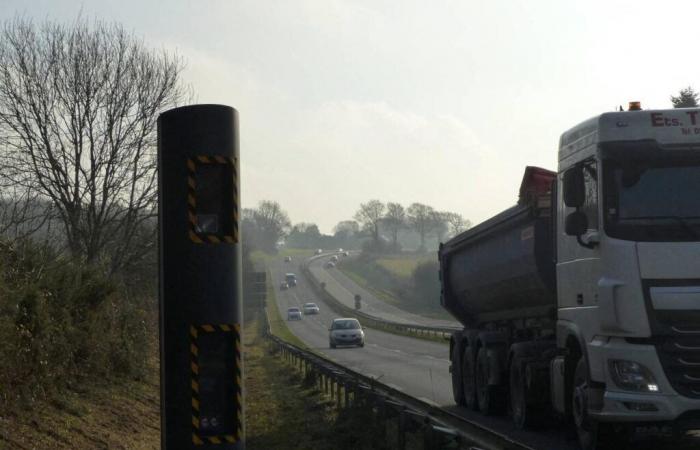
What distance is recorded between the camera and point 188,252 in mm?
7113

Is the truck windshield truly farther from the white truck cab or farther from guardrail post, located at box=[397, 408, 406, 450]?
guardrail post, located at box=[397, 408, 406, 450]

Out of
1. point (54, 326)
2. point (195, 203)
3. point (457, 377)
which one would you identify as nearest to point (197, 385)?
point (195, 203)

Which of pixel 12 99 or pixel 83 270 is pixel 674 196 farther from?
pixel 12 99

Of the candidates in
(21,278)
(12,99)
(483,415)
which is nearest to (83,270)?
(21,278)

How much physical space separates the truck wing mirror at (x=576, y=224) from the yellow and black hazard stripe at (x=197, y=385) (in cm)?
445

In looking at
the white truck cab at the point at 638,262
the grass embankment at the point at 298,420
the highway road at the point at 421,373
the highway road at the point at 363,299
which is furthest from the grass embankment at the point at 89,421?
the highway road at the point at 363,299

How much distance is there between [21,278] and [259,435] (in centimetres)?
487

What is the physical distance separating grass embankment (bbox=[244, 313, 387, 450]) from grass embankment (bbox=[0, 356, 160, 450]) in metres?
1.96

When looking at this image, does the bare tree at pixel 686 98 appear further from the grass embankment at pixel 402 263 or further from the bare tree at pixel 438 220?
the bare tree at pixel 438 220

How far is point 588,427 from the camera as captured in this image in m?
10.4

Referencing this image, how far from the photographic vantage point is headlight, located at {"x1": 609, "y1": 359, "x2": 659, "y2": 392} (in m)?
9.22

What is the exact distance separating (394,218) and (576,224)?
18682cm

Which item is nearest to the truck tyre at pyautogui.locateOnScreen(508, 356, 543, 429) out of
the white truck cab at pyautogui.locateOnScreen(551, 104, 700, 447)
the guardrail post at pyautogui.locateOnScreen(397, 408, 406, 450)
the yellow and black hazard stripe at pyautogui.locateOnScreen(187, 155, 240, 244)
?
the guardrail post at pyautogui.locateOnScreen(397, 408, 406, 450)

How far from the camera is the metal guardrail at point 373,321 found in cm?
5638
